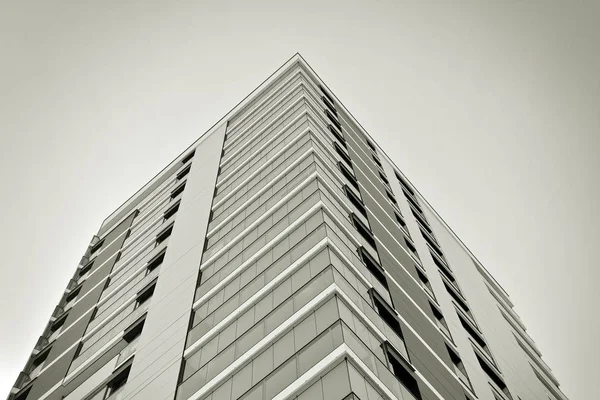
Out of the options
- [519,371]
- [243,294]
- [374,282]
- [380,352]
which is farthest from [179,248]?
[519,371]

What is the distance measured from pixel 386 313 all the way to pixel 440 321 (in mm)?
10613

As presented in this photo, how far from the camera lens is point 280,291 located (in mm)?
27609

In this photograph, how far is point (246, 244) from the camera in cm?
3338

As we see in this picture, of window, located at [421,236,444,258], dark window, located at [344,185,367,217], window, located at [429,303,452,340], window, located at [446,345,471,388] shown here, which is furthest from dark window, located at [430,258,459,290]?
window, located at [446,345,471,388]

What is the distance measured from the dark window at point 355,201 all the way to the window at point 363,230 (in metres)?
Result: 2.16

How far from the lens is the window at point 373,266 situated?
103ft

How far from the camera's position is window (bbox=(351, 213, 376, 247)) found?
Result: 34.4 m

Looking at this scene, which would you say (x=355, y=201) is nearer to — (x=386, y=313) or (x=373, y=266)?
(x=373, y=266)

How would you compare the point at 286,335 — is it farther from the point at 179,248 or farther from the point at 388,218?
the point at 388,218

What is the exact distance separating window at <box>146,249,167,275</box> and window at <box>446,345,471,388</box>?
1874 centimetres

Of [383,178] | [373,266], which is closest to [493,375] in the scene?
[373,266]

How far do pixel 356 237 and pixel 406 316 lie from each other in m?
4.78

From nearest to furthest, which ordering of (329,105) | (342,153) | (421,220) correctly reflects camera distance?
(342,153)
(329,105)
(421,220)

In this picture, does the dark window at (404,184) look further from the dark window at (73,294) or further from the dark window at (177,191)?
the dark window at (73,294)
